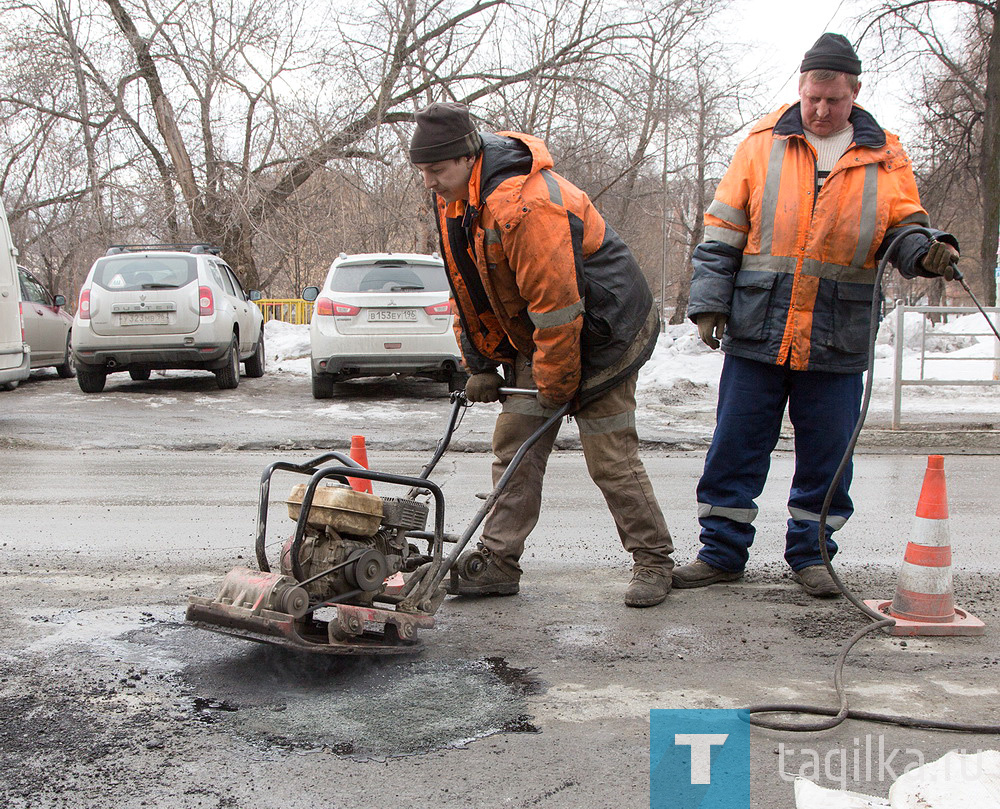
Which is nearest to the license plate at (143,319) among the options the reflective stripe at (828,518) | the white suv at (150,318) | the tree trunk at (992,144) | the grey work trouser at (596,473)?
the white suv at (150,318)

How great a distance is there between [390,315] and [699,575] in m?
7.31

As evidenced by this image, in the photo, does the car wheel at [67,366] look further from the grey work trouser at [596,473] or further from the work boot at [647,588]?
the work boot at [647,588]

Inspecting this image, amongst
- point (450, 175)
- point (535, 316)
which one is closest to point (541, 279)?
point (535, 316)

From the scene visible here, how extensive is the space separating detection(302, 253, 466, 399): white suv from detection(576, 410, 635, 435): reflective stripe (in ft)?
23.0

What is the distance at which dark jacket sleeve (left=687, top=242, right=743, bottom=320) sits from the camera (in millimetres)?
3996

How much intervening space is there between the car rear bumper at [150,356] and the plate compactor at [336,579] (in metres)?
9.00

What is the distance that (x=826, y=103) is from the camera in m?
3.89

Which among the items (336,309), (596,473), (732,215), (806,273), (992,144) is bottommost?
(596,473)

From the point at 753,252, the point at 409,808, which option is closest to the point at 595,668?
the point at 409,808

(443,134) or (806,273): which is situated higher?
(443,134)

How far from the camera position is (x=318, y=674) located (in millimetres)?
3230

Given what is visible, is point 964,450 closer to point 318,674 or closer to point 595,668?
point 595,668

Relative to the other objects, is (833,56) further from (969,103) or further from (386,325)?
(969,103)

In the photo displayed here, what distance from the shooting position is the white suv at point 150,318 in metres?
11.7
